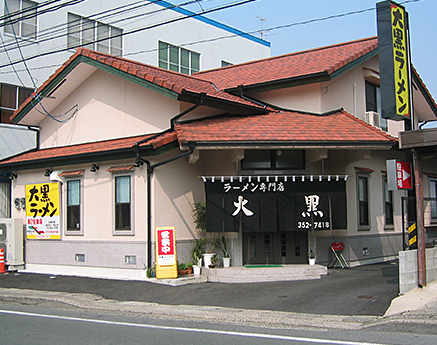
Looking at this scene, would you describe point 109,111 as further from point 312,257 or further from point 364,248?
point 364,248

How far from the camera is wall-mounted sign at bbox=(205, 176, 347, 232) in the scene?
552 inches

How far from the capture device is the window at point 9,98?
23641 mm

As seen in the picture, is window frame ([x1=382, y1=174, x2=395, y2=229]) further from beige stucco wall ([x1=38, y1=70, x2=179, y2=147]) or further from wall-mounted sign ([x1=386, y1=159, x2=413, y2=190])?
beige stucco wall ([x1=38, y1=70, x2=179, y2=147])

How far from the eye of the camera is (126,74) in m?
15.1

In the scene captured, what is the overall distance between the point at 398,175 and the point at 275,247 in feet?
17.4

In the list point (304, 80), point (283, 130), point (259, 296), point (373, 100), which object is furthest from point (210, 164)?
point (373, 100)

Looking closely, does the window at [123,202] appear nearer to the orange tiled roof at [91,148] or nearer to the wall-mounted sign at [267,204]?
the orange tiled roof at [91,148]

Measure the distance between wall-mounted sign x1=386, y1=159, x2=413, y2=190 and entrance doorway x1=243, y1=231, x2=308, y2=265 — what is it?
4.65 metres

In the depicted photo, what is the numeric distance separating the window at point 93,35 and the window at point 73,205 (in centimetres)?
1300

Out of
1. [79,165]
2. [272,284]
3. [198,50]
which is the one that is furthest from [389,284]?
[198,50]

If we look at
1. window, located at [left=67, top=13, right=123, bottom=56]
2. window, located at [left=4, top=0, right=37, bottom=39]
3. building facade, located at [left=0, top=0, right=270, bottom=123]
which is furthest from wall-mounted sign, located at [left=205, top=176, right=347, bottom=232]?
window, located at [left=67, top=13, right=123, bottom=56]

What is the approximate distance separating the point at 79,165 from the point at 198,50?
22.0 m

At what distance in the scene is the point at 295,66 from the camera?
58.0ft

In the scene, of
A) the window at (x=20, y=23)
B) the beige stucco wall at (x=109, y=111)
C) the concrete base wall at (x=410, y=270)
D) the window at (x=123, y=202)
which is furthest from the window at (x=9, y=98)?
the concrete base wall at (x=410, y=270)
